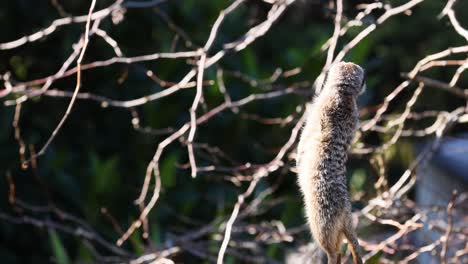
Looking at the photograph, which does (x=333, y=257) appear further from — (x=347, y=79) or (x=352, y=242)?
(x=347, y=79)

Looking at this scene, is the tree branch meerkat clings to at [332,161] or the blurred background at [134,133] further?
the blurred background at [134,133]

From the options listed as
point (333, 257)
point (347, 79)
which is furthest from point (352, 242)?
point (347, 79)

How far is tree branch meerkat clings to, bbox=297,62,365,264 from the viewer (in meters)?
0.92

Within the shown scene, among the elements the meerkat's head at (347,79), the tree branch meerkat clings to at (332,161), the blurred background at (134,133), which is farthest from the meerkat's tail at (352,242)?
the blurred background at (134,133)

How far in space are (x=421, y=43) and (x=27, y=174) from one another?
2221 millimetres

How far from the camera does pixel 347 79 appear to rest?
1.00 meters

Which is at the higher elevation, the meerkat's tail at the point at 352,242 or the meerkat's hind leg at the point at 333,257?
the meerkat's tail at the point at 352,242

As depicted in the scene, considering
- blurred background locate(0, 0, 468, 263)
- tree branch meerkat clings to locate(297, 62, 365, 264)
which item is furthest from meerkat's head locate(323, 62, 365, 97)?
blurred background locate(0, 0, 468, 263)

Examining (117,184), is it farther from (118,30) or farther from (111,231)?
(118,30)

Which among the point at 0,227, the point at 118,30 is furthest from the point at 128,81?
the point at 0,227

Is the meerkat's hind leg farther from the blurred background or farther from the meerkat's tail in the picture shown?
the blurred background

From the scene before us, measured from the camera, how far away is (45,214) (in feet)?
12.8

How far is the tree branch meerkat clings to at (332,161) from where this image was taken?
3.02 ft

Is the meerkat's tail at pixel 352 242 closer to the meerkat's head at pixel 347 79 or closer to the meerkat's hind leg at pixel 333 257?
the meerkat's hind leg at pixel 333 257
